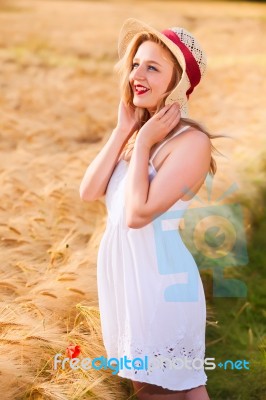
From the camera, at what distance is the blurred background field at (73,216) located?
2.92m

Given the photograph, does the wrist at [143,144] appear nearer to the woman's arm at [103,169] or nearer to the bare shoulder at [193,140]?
the bare shoulder at [193,140]

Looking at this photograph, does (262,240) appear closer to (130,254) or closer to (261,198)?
(261,198)

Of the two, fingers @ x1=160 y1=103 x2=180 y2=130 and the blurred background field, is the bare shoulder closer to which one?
fingers @ x1=160 y1=103 x2=180 y2=130

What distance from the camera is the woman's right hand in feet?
9.49

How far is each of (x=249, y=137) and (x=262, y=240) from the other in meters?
1.06

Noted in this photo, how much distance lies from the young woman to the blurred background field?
0.91 feet

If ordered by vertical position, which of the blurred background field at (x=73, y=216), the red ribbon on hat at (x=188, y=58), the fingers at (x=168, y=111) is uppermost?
the red ribbon on hat at (x=188, y=58)

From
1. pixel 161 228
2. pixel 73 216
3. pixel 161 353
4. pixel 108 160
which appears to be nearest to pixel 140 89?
pixel 108 160

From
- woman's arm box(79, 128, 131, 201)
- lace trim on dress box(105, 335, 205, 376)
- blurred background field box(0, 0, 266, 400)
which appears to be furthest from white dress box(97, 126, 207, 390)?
blurred background field box(0, 0, 266, 400)

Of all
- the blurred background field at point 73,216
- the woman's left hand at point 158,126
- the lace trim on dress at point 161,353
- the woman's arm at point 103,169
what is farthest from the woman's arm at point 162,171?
the blurred background field at point 73,216

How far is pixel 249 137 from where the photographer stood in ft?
20.4

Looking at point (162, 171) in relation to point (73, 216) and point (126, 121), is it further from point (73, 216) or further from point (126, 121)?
point (73, 216)

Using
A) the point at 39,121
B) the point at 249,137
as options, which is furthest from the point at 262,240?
the point at 39,121

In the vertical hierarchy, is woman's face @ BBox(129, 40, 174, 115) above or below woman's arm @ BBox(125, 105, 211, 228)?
above
